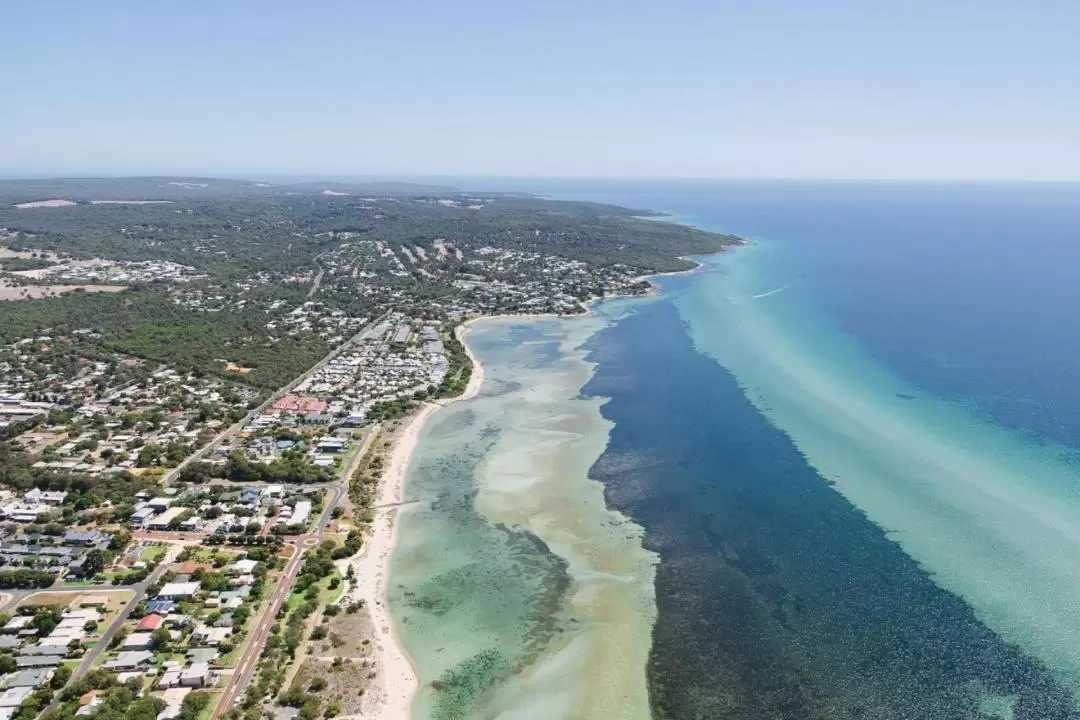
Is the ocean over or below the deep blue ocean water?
below

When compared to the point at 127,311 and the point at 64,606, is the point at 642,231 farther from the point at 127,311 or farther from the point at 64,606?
the point at 64,606

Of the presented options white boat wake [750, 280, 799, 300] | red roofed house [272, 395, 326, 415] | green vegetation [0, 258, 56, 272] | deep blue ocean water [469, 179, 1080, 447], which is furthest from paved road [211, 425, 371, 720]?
green vegetation [0, 258, 56, 272]

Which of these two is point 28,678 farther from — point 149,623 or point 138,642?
point 149,623

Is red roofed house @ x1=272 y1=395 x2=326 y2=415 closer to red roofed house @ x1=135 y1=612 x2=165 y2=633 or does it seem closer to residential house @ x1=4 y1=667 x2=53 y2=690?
red roofed house @ x1=135 y1=612 x2=165 y2=633

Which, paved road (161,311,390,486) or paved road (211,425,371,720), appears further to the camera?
paved road (161,311,390,486)

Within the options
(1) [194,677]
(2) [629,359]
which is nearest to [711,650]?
(1) [194,677]

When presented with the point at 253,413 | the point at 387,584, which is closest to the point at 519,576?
the point at 387,584
